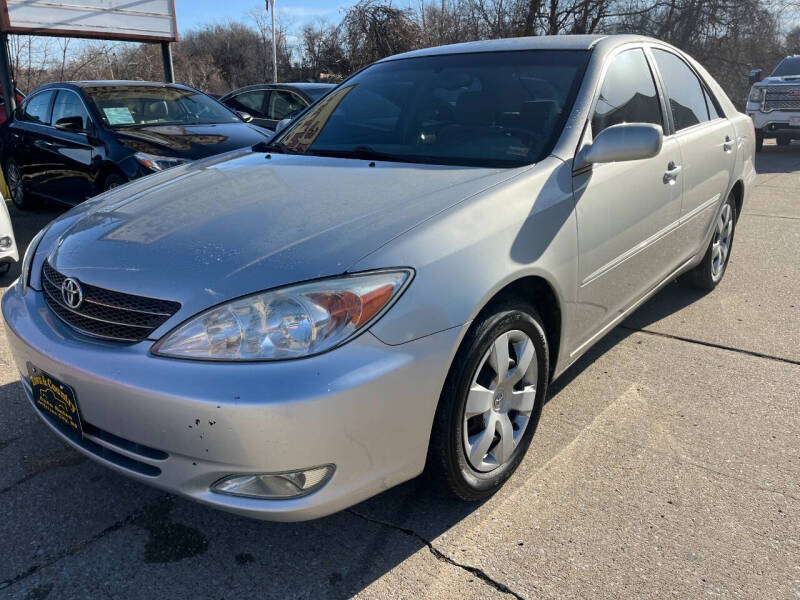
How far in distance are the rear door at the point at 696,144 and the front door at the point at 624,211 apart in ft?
0.56

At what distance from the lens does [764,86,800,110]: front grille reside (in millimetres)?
12999

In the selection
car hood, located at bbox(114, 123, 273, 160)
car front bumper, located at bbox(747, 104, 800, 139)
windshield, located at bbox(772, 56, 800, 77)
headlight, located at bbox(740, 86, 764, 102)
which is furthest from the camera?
windshield, located at bbox(772, 56, 800, 77)

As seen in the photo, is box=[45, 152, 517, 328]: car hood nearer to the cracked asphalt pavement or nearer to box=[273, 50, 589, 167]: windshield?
box=[273, 50, 589, 167]: windshield

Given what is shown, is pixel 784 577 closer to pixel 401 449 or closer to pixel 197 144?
pixel 401 449

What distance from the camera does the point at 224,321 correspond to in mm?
1850

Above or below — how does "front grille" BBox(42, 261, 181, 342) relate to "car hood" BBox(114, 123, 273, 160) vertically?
below

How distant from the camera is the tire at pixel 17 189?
770cm

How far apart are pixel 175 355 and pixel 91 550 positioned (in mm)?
829

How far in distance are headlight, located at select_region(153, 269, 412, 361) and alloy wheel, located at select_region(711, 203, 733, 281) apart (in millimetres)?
A: 3306

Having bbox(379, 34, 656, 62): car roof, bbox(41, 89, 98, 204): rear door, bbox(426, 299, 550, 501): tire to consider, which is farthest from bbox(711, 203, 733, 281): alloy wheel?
bbox(41, 89, 98, 204): rear door

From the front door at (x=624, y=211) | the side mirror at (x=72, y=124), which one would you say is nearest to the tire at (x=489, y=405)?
the front door at (x=624, y=211)

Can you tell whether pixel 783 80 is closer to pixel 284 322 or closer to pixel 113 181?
pixel 113 181

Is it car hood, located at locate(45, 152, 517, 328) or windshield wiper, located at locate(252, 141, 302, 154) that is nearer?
car hood, located at locate(45, 152, 517, 328)

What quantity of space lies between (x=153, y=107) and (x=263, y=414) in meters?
5.89
